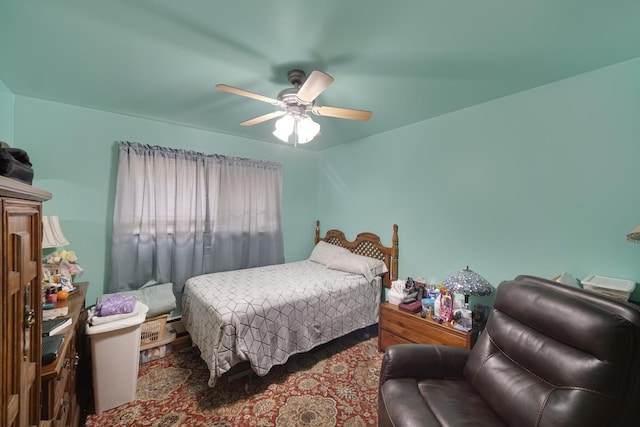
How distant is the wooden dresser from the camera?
1.05 meters

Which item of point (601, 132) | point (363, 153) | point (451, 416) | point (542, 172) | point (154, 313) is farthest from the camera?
point (363, 153)

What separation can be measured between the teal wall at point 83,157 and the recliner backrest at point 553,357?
3.53 meters

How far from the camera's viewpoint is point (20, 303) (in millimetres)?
757

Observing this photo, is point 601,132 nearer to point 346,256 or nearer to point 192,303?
point 346,256

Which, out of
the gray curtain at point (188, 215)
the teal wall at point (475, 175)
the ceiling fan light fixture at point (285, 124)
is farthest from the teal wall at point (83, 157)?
the ceiling fan light fixture at point (285, 124)

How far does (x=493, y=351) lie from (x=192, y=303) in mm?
2537

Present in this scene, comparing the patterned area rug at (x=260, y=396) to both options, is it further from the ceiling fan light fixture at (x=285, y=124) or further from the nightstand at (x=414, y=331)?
the ceiling fan light fixture at (x=285, y=124)

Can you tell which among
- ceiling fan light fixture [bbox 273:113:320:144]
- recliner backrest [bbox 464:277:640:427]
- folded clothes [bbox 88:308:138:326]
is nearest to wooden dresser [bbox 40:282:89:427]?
Answer: folded clothes [bbox 88:308:138:326]

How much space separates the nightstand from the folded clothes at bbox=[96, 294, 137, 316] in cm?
230

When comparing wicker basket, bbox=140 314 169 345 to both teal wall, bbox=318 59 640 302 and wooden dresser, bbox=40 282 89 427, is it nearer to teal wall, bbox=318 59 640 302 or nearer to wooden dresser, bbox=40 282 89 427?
wooden dresser, bbox=40 282 89 427

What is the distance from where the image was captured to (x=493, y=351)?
1524 millimetres

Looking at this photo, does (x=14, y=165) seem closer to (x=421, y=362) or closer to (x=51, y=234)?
(x=51, y=234)

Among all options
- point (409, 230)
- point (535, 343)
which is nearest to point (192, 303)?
point (409, 230)

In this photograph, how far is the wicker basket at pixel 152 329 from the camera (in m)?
2.45
